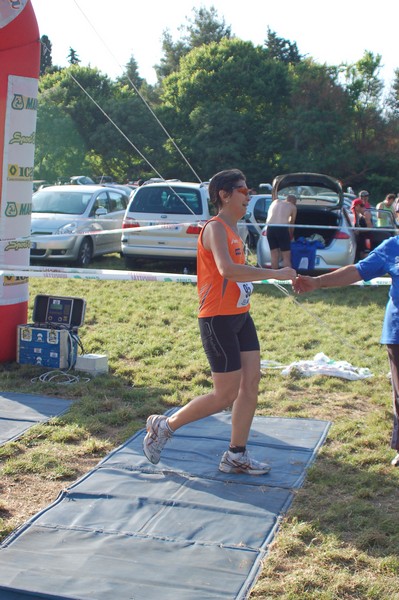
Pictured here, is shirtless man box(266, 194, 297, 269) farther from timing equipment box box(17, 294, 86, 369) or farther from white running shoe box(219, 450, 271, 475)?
white running shoe box(219, 450, 271, 475)

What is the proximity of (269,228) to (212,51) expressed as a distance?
4691 cm

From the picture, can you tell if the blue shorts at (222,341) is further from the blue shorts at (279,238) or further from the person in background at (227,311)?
the blue shorts at (279,238)

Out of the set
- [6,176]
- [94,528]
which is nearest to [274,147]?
[6,176]

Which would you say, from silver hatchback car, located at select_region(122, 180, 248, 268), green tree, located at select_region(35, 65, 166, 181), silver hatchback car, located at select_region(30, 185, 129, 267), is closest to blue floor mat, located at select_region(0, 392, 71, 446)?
silver hatchback car, located at select_region(122, 180, 248, 268)

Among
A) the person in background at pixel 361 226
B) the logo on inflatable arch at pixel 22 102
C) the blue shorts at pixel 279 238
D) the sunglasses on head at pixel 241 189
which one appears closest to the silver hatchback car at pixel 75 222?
the blue shorts at pixel 279 238

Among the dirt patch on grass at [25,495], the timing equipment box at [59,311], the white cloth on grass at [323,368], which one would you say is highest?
the timing equipment box at [59,311]

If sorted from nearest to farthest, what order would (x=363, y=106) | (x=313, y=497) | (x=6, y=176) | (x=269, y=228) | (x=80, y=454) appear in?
(x=313, y=497) < (x=80, y=454) < (x=6, y=176) < (x=269, y=228) < (x=363, y=106)

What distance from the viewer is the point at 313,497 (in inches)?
190

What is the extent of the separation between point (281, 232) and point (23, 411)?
767 cm

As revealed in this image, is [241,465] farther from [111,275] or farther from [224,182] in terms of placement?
[111,275]

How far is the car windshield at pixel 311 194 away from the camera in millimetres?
14359

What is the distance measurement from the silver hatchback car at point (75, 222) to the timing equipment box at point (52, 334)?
20.7 feet

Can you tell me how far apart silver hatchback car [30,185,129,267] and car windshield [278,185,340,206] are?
3383 millimetres

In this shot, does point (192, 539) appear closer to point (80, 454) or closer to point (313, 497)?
point (313, 497)
